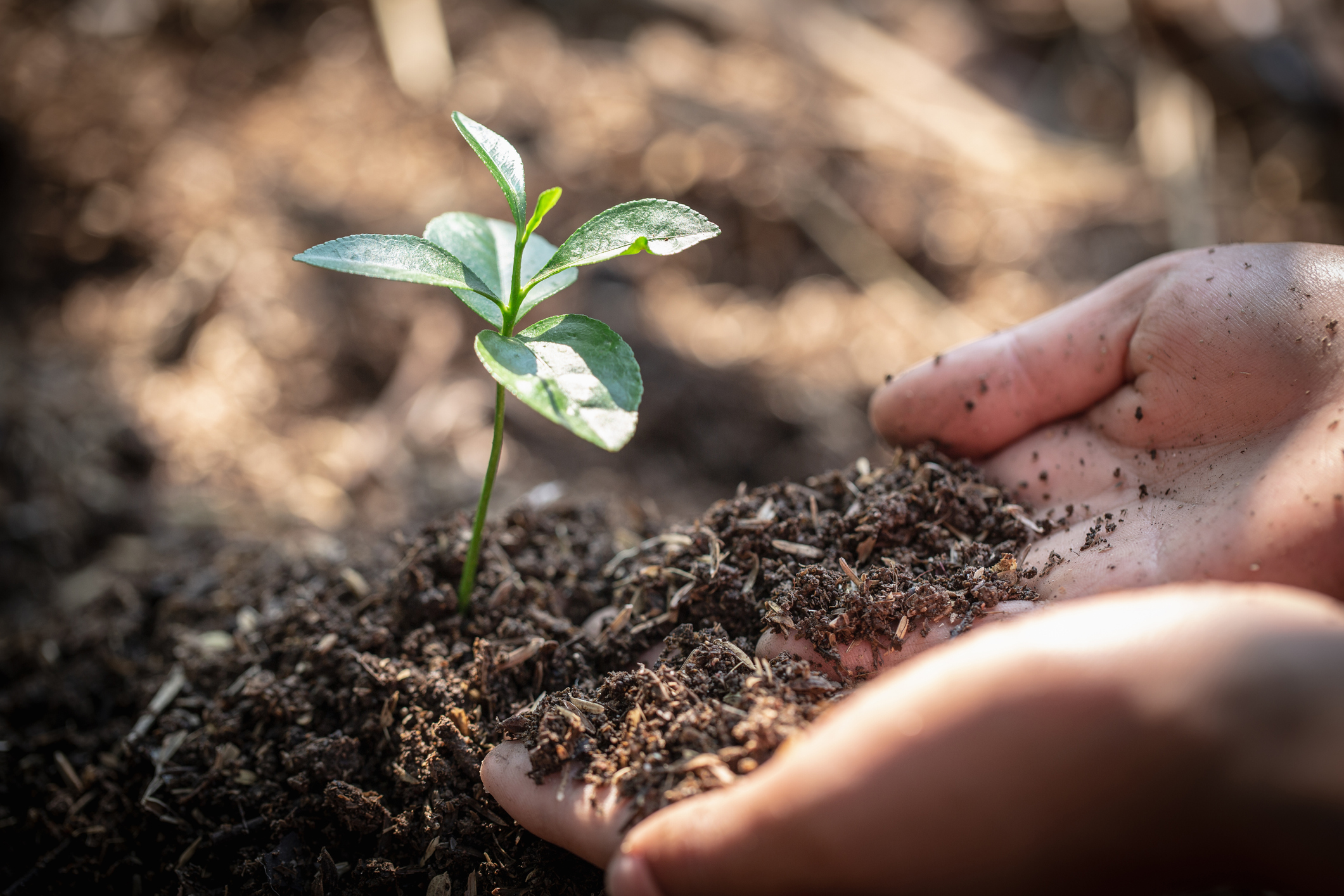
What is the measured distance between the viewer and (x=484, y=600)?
1656 millimetres

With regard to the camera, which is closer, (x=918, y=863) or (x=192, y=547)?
(x=918, y=863)

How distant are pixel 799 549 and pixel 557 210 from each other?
8.58ft

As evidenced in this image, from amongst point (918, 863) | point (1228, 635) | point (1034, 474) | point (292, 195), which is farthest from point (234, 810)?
point (292, 195)

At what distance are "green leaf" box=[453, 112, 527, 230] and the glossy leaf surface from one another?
133 mm

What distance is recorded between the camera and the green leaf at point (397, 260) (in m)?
1.15

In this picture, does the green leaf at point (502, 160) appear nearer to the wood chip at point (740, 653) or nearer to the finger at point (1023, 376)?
the wood chip at point (740, 653)

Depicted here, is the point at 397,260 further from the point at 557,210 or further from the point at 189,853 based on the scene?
the point at 557,210

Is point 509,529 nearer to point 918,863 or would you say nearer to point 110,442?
point 918,863

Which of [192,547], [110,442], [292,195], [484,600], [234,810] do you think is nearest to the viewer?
[234,810]

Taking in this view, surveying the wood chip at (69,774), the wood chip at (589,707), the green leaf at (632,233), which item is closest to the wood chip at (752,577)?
the wood chip at (589,707)

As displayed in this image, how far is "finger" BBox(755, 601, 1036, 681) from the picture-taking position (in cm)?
135

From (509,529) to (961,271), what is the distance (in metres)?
3.12

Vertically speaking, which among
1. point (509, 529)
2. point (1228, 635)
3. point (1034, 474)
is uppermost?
point (1228, 635)

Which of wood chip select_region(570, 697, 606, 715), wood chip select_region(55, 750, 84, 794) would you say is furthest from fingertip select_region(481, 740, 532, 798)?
wood chip select_region(55, 750, 84, 794)
